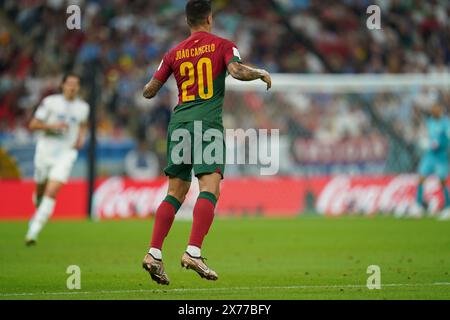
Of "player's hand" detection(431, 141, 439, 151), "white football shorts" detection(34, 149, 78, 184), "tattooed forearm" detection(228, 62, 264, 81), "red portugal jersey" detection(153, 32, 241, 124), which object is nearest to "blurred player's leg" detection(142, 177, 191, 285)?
"red portugal jersey" detection(153, 32, 241, 124)

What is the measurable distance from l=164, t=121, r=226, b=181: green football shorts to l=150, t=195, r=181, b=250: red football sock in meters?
0.30

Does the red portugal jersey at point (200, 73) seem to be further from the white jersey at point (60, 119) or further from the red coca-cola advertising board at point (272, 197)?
the red coca-cola advertising board at point (272, 197)

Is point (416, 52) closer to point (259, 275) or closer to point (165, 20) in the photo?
point (165, 20)

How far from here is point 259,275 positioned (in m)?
10.9

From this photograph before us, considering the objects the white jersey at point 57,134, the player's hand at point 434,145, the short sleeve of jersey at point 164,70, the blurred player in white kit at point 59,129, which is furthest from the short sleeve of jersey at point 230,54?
the player's hand at point 434,145

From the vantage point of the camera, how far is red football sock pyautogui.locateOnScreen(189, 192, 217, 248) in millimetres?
9242

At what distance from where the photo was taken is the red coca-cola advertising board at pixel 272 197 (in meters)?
23.2

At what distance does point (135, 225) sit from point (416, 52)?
12.4m

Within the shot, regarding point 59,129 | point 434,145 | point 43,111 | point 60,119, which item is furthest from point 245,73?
point 434,145

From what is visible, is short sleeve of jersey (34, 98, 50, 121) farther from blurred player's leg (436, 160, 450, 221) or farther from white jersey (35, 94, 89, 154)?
blurred player's leg (436, 160, 450, 221)

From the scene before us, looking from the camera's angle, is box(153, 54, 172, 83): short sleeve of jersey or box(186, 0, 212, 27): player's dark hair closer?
box(186, 0, 212, 27): player's dark hair

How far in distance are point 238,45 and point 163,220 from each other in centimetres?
1956

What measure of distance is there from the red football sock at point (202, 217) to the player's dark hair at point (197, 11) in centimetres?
162

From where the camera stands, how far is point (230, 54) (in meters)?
9.38
